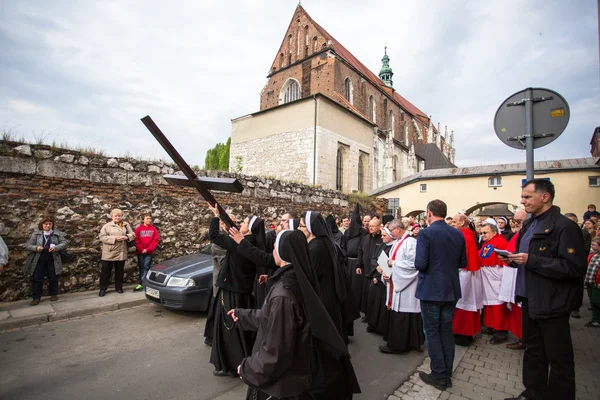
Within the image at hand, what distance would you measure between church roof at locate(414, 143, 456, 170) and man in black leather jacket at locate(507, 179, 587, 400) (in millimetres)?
36489

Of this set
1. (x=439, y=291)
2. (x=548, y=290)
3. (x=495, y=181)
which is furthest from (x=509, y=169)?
(x=548, y=290)

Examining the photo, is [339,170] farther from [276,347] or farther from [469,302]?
[276,347]

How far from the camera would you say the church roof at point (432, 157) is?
37.9 m

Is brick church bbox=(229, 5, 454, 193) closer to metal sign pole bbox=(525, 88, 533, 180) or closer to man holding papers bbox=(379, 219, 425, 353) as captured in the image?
man holding papers bbox=(379, 219, 425, 353)

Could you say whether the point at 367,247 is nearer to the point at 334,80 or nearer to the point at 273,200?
the point at 273,200

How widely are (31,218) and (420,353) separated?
26.2ft

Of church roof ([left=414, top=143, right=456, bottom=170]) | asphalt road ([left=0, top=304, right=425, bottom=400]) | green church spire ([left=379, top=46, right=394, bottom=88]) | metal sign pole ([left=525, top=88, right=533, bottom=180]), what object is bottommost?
asphalt road ([left=0, top=304, right=425, bottom=400])

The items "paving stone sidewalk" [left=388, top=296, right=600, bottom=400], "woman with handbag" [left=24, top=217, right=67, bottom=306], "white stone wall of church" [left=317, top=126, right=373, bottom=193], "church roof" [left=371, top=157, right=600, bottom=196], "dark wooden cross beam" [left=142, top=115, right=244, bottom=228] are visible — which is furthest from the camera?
"white stone wall of church" [left=317, top=126, right=373, bottom=193]

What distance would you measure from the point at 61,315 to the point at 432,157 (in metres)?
40.5

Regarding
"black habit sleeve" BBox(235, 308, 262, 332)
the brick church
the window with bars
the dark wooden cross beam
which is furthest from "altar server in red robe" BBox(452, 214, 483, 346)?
the brick church

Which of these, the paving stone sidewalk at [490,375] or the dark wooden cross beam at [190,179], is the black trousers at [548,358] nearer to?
the paving stone sidewalk at [490,375]

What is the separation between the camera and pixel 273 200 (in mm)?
12234

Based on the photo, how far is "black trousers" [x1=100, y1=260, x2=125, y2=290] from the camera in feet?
22.4

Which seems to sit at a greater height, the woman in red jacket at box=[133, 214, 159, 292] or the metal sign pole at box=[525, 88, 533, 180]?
the metal sign pole at box=[525, 88, 533, 180]
